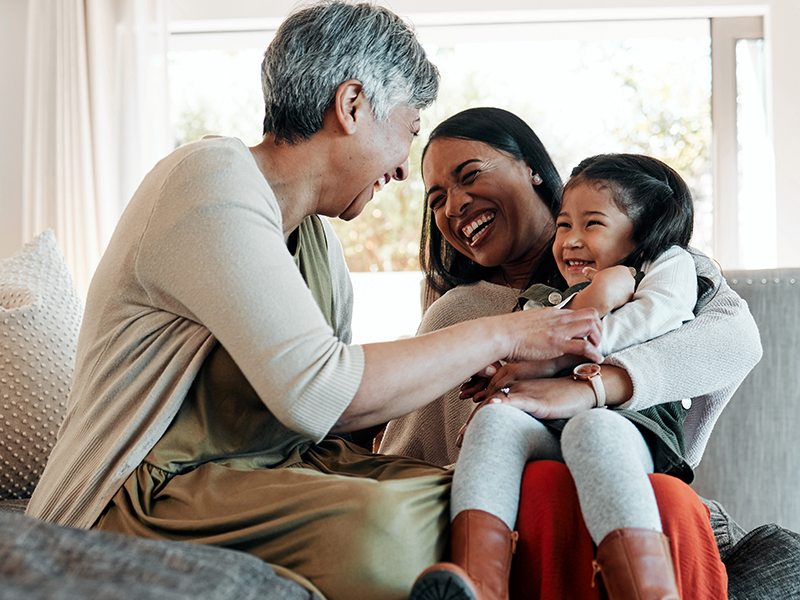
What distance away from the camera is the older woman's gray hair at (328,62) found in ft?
4.00

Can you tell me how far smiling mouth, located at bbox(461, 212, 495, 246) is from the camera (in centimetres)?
176

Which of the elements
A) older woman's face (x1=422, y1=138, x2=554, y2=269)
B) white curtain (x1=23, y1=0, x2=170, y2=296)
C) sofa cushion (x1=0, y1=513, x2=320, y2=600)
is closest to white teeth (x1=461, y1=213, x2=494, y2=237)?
older woman's face (x1=422, y1=138, x2=554, y2=269)

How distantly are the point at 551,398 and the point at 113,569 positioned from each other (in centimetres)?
74

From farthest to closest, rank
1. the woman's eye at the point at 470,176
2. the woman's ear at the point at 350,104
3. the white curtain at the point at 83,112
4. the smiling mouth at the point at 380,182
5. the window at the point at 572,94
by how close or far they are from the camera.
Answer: the window at the point at 572,94, the white curtain at the point at 83,112, the woman's eye at the point at 470,176, the smiling mouth at the point at 380,182, the woman's ear at the point at 350,104

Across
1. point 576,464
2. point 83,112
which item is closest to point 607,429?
point 576,464

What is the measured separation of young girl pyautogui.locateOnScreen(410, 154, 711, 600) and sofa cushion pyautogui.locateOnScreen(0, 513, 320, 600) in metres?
0.20

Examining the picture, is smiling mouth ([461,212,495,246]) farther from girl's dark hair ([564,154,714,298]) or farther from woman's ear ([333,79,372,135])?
woman's ear ([333,79,372,135])

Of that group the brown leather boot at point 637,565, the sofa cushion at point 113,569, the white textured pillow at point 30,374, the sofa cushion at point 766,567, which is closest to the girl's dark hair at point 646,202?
the sofa cushion at point 766,567

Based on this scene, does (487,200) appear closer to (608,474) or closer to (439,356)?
(439,356)

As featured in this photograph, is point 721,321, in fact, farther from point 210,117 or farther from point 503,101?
point 210,117

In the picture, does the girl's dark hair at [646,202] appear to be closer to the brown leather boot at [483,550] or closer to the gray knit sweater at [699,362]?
the gray knit sweater at [699,362]

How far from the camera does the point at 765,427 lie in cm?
182

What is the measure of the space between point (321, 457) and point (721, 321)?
0.79 meters

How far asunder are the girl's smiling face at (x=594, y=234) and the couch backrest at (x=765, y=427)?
55 centimetres
